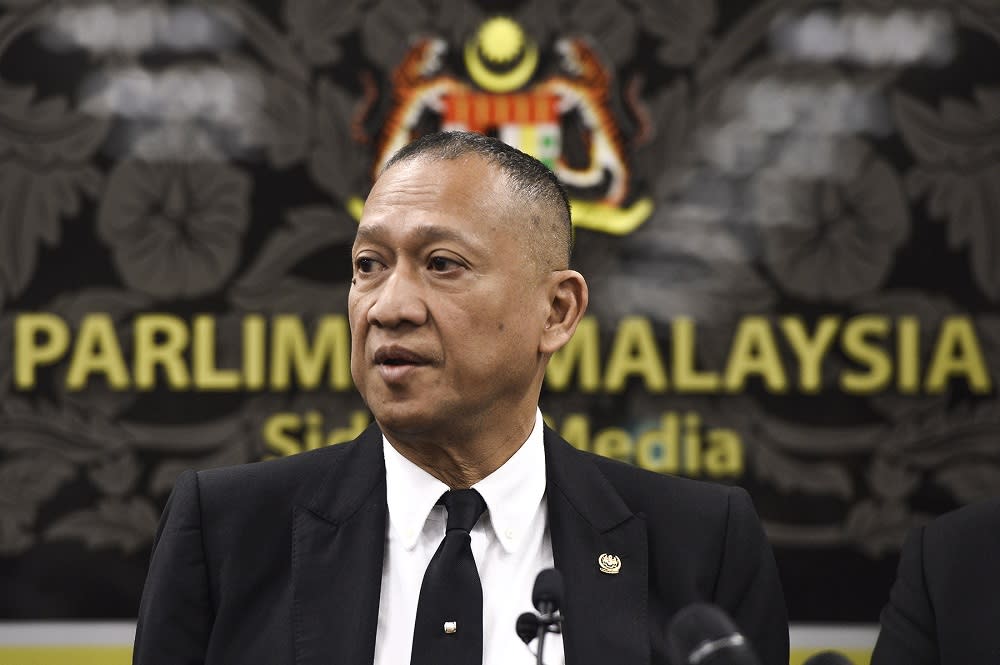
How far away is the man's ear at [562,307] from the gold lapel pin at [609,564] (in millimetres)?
353

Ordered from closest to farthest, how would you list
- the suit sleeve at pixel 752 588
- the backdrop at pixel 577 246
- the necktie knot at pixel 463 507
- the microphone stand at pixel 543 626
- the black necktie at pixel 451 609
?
the microphone stand at pixel 543 626 < the black necktie at pixel 451 609 < the necktie knot at pixel 463 507 < the suit sleeve at pixel 752 588 < the backdrop at pixel 577 246

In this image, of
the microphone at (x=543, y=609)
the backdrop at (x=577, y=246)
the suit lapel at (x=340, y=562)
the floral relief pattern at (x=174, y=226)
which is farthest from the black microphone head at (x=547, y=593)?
the floral relief pattern at (x=174, y=226)

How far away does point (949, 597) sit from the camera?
2.04 metres

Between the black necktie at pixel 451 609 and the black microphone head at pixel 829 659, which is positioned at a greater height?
the black microphone head at pixel 829 659

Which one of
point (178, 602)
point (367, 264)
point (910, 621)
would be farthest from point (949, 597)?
point (178, 602)

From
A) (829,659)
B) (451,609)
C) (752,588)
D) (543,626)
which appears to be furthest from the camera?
(752,588)

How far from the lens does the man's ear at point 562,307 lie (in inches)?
84.3

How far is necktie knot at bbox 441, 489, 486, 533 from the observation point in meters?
1.99

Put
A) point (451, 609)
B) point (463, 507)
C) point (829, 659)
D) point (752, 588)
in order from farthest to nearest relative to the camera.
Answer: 1. point (752, 588)
2. point (463, 507)
3. point (451, 609)
4. point (829, 659)

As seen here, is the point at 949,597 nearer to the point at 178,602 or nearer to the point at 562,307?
the point at 562,307

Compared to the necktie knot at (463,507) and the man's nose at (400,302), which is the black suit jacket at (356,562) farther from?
the man's nose at (400,302)

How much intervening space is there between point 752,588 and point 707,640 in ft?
2.93

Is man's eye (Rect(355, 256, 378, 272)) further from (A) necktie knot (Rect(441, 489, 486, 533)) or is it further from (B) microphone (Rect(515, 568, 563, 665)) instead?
(B) microphone (Rect(515, 568, 563, 665))

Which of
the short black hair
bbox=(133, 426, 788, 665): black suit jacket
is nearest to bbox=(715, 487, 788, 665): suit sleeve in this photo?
bbox=(133, 426, 788, 665): black suit jacket
